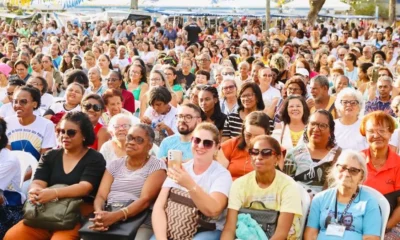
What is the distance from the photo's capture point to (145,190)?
15.4 ft

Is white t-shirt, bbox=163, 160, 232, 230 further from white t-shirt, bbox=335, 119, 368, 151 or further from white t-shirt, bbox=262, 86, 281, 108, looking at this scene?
white t-shirt, bbox=262, 86, 281, 108

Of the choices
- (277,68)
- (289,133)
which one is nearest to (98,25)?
(277,68)

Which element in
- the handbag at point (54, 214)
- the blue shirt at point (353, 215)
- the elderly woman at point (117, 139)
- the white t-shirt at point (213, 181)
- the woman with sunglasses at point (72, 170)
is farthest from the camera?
the elderly woman at point (117, 139)

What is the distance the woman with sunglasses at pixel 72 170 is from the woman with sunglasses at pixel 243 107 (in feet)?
6.10

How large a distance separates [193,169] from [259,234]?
2.44 ft

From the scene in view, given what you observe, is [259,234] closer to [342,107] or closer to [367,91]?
[342,107]

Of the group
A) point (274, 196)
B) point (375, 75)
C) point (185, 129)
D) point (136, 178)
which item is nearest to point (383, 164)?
point (274, 196)

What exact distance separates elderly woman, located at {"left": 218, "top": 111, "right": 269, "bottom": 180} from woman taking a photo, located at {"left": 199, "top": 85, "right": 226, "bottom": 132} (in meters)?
1.21


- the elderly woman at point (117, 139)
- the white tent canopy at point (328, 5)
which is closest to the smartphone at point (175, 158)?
the elderly woman at point (117, 139)

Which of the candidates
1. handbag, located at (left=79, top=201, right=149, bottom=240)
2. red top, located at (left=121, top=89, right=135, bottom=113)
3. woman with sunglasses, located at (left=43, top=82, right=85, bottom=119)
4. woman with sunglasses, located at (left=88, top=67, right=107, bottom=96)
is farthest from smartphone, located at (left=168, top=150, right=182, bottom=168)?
woman with sunglasses, located at (left=88, top=67, right=107, bottom=96)

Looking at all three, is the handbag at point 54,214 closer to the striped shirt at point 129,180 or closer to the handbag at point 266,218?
the striped shirt at point 129,180

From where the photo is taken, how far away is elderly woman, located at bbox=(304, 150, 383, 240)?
161 inches

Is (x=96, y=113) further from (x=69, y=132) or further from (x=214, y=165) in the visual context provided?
(x=214, y=165)

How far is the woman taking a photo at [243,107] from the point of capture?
6492 millimetres
